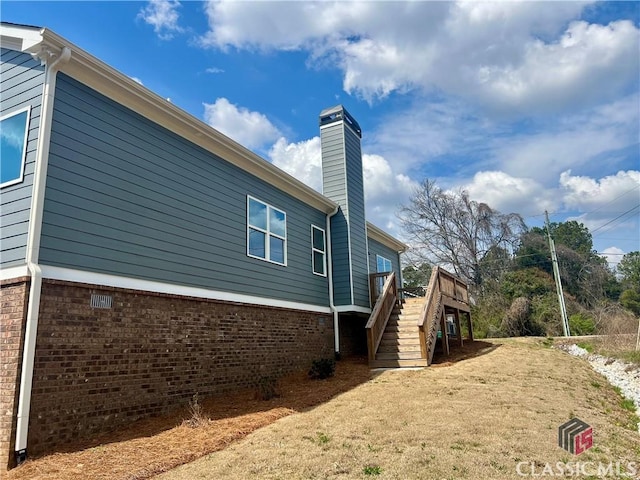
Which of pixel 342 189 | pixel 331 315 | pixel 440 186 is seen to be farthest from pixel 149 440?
pixel 440 186

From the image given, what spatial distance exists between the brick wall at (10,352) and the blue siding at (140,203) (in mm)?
557

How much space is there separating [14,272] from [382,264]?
13268 millimetres

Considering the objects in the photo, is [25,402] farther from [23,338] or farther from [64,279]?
[64,279]

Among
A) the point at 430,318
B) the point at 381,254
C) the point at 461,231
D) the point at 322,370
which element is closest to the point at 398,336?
the point at 430,318

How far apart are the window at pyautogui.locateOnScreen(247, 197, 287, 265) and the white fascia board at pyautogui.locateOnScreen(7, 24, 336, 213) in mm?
742

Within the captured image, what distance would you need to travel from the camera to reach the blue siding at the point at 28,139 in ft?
18.3

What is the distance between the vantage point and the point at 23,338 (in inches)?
201

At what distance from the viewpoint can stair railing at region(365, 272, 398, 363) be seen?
10.9 m

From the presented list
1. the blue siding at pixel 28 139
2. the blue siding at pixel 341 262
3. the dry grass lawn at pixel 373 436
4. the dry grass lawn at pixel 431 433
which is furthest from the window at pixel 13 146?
the blue siding at pixel 341 262

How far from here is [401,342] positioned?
444 inches

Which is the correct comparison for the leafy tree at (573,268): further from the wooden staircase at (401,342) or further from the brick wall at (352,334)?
the wooden staircase at (401,342)

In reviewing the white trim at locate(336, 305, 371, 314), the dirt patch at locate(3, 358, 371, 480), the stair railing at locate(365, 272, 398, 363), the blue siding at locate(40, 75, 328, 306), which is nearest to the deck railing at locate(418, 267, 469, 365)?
the stair railing at locate(365, 272, 398, 363)

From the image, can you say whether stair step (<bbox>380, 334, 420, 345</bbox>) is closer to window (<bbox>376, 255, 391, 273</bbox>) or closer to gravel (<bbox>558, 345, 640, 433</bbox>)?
gravel (<bbox>558, 345, 640, 433</bbox>)

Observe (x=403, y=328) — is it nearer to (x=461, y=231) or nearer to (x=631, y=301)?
(x=461, y=231)
